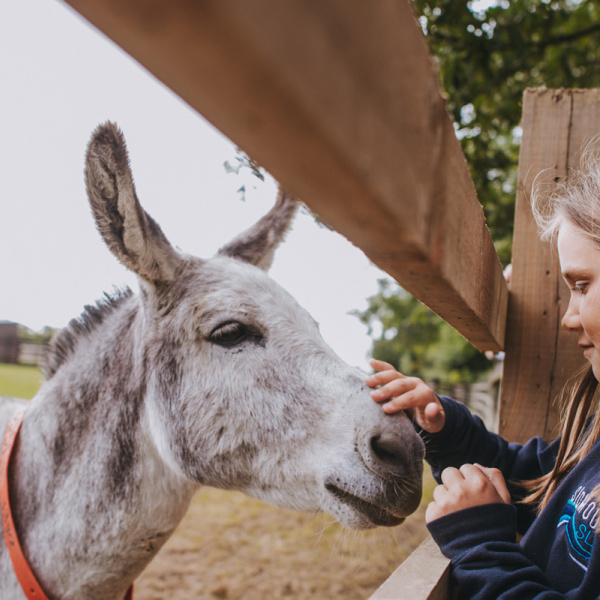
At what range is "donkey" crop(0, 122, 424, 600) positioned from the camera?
4.09ft

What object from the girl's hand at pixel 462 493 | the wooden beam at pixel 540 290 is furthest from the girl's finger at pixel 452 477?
the wooden beam at pixel 540 290

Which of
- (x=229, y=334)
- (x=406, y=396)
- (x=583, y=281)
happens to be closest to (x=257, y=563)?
(x=229, y=334)

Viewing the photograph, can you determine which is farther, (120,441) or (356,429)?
(120,441)

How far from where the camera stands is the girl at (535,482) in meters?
1.00

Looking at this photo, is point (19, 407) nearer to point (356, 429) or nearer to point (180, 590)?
point (356, 429)

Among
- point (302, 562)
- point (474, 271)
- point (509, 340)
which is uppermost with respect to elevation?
point (474, 271)

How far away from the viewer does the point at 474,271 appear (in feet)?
2.57

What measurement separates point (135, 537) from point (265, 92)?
1541mm

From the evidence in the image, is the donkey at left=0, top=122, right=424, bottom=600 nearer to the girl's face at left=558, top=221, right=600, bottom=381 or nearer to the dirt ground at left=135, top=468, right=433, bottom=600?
the girl's face at left=558, top=221, right=600, bottom=381

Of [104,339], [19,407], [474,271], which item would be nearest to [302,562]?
[19,407]

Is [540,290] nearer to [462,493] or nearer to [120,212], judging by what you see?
[462,493]

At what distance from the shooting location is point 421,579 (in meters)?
0.96

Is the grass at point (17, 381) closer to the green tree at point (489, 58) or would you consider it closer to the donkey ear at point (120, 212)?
the donkey ear at point (120, 212)

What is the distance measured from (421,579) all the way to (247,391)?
2.16 ft
